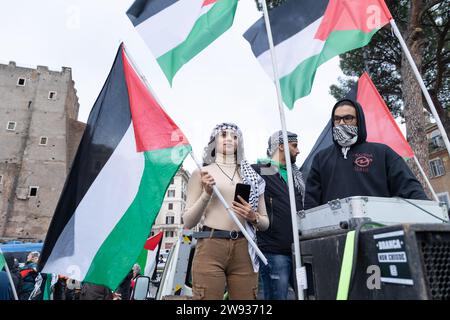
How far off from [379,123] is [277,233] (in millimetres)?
2736

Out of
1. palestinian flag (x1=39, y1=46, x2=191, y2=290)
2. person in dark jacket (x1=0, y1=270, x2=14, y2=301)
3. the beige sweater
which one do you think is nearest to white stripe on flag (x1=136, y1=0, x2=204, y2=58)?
palestinian flag (x1=39, y1=46, x2=191, y2=290)

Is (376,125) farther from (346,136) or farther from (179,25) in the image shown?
(179,25)

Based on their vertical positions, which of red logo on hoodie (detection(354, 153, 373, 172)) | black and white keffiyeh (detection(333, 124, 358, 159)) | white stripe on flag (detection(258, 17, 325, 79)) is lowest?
red logo on hoodie (detection(354, 153, 373, 172))

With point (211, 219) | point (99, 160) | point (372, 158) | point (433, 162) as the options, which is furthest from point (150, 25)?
point (433, 162)

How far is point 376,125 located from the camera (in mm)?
4547

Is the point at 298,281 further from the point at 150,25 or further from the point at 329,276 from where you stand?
the point at 150,25

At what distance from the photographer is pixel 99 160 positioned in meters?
2.91

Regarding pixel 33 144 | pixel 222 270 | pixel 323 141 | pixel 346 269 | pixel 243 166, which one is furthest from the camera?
pixel 33 144

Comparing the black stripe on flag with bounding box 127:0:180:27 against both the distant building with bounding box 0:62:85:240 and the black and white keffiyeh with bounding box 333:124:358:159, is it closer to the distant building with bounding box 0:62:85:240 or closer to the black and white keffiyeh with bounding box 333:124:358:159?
the black and white keffiyeh with bounding box 333:124:358:159

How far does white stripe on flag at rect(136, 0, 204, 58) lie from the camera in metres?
3.06

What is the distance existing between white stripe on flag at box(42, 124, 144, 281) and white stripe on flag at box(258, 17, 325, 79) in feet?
5.44

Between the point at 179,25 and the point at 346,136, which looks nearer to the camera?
the point at 346,136

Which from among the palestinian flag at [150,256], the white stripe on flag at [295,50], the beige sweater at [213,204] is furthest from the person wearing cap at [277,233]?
the palestinian flag at [150,256]

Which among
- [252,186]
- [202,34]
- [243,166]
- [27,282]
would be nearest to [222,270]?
[252,186]
